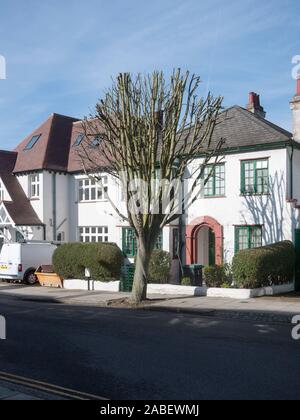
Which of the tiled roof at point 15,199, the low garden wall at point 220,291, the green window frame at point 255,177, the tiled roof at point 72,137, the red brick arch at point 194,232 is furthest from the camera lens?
the tiled roof at point 15,199

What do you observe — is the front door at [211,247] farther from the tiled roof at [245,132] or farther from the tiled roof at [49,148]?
the tiled roof at [49,148]

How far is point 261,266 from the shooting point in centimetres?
1680

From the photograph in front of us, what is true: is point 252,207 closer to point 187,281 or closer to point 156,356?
point 187,281

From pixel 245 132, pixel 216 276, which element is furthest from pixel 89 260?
pixel 245 132

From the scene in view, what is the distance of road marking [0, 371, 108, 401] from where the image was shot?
632 cm

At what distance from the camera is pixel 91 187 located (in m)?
27.4

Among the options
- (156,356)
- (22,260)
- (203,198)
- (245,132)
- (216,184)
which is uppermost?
(245,132)

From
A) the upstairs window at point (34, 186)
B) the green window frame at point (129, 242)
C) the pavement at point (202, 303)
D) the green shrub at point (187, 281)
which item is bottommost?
the pavement at point (202, 303)

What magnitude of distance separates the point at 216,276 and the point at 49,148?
14350 mm

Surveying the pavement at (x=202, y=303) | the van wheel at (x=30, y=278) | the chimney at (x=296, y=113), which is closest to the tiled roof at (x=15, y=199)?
the van wheel at (x=30, y=278)

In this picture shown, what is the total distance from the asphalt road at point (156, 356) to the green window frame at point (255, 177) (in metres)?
8.53

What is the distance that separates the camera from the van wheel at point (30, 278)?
23.2 m

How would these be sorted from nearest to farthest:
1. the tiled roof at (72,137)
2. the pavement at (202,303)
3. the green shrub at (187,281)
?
the pavement at (202,303) < the green shrub at (187,281) < the tiled roof at (72,137)
